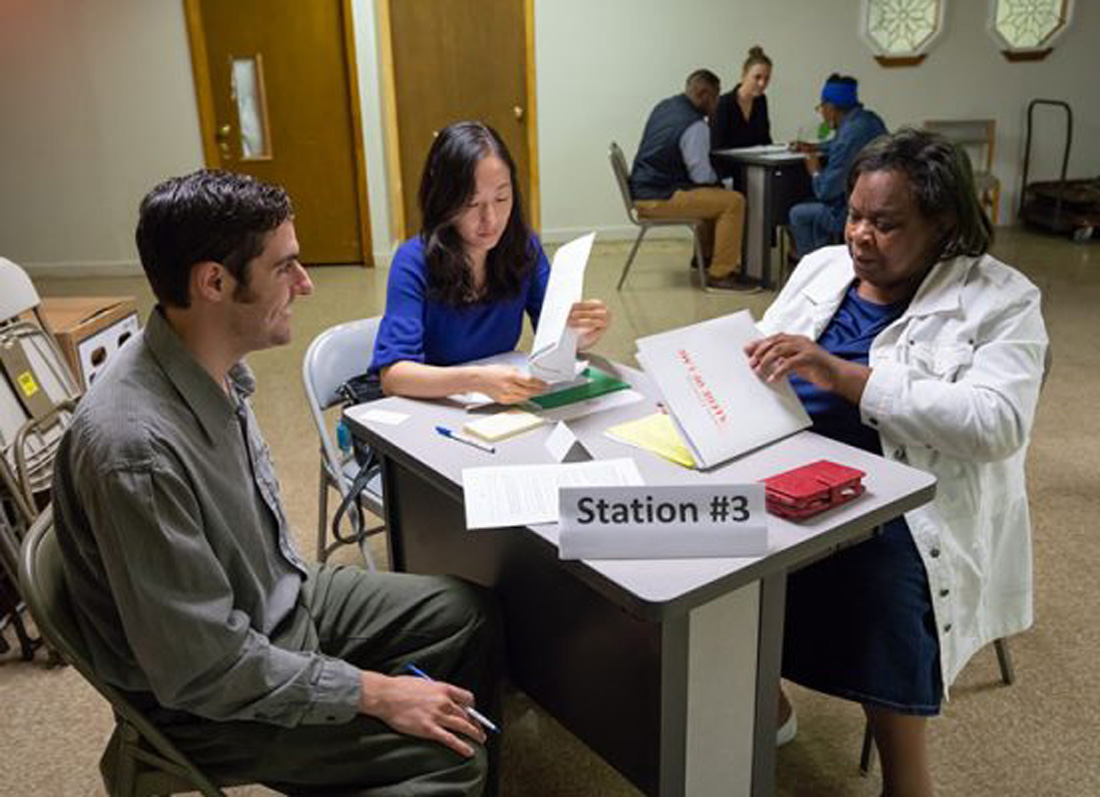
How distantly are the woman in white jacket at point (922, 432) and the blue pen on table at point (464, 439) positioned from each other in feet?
1.49

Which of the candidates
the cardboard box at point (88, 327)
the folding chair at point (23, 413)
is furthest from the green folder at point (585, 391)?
the cardboard box at point (88, 327)

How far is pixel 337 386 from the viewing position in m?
2.22

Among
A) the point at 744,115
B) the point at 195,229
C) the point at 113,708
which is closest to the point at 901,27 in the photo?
the point at 744,115

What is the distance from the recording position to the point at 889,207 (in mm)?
1688

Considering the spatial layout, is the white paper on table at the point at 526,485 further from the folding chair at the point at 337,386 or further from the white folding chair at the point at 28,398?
the white folding chair at the point at 28,398

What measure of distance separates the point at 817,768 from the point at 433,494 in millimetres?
904

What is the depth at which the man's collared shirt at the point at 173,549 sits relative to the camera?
1104 mm

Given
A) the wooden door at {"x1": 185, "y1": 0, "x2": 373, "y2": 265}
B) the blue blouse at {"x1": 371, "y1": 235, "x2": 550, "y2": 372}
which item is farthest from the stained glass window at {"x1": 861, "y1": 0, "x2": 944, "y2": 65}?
the blue blouse at {"x1": 371, "y1": 235, "x2": 550, "y2": 372}

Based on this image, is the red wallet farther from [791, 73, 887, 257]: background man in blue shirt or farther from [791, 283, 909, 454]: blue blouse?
[791, 73, 887, 257]: background man in blue shirt

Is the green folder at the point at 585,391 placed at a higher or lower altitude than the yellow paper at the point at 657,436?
higher

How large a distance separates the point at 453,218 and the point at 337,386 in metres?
0.48

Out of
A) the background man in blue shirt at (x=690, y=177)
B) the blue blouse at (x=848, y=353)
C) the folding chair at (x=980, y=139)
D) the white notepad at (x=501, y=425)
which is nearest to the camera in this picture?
the white notepad at (x=501, y=425)

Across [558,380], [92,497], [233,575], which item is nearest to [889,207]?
[558,380]

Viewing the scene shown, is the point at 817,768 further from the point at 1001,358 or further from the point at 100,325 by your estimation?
the point at 100,325
